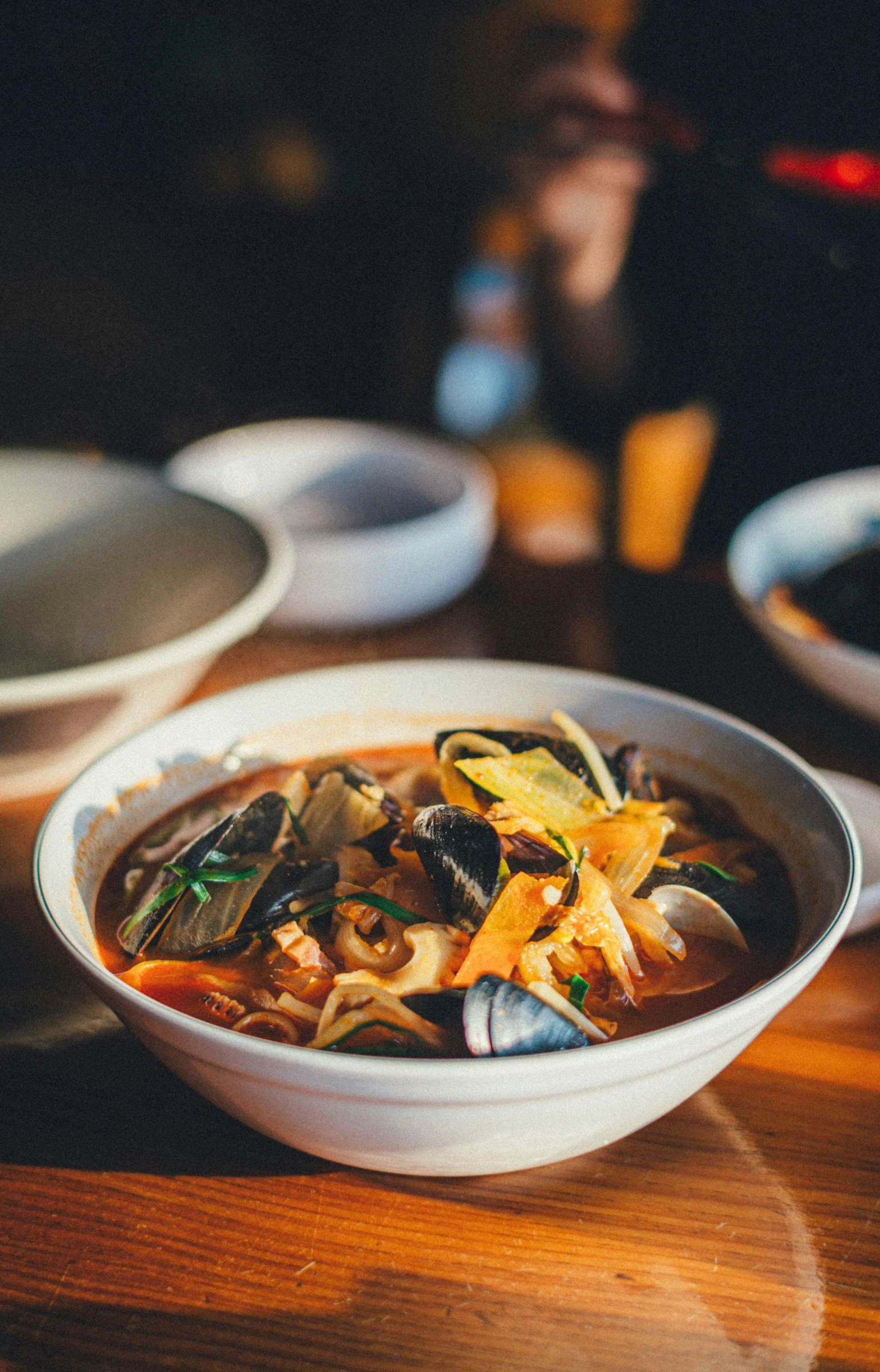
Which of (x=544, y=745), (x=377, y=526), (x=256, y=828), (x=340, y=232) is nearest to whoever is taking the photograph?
(x=256, y=828)

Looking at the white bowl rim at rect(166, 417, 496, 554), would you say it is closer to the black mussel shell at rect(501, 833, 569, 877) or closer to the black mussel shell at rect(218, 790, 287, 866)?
the black mussel shell at rect(218, 790, 287, 866)

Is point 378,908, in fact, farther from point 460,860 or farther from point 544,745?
point 544,745

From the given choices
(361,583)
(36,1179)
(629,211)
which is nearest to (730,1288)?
(36,1179)

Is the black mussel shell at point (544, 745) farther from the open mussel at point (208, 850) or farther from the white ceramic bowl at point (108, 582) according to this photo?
the white ceramic bowl at point (108, 582)

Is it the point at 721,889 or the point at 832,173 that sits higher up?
the point at 832,173

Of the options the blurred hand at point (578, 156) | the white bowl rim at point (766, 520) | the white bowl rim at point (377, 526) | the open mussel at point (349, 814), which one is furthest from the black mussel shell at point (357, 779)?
the blurred hand at point (578, 156)

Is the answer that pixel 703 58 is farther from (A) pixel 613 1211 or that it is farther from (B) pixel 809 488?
(A) pixel 613 1211

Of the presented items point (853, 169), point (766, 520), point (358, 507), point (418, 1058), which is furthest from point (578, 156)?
point (418, 1058)
